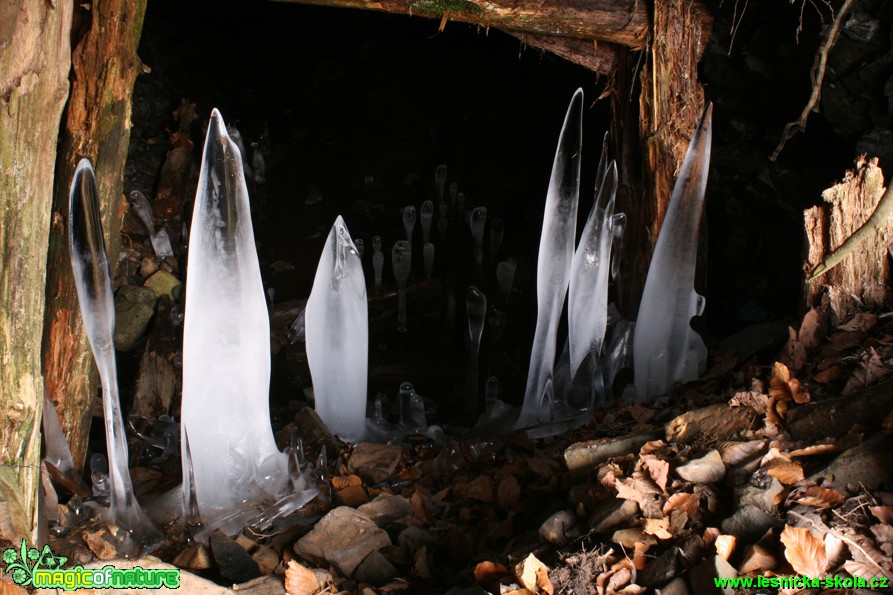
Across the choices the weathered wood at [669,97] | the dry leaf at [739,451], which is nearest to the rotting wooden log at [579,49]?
the weathered wood at [669,97]

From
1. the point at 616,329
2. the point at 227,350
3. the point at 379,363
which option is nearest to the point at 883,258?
the point at 616,329

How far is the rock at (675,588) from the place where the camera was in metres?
2.10

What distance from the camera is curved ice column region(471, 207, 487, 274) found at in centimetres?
618

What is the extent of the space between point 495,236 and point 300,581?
4.06 m

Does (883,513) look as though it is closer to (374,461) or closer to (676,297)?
(676,297)

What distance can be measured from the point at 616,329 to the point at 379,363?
1.70 meters

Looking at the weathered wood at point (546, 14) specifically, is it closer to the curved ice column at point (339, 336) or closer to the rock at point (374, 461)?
the curved ice column at point (339, 336)

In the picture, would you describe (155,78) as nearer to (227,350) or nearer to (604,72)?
(604,72)

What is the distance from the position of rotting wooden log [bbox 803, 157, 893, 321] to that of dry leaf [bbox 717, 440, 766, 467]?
99 centimetres

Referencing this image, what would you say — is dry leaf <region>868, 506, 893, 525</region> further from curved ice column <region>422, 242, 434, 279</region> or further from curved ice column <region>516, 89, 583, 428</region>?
curved ice column <region>422, 242, 434, 279</region>

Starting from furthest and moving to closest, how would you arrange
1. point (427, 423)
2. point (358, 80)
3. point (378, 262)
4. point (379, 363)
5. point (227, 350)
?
point (358, 80), point (378, 262), point (379, 363), point (427, 423), point (227, 350)

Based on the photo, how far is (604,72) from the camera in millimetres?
4711

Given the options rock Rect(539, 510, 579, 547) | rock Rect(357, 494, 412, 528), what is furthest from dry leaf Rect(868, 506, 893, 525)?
rock Rect(357, 494, 412, 528)

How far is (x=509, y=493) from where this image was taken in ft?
10.6
